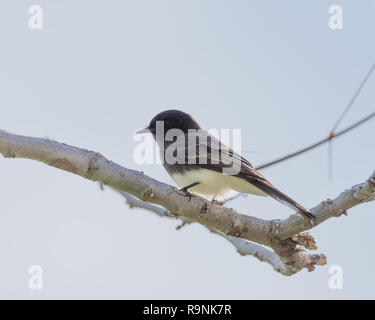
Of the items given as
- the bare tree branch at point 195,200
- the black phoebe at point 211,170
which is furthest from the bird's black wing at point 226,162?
the bare tree branch at point 195,200

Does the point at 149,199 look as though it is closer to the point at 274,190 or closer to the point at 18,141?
the point at 18,141

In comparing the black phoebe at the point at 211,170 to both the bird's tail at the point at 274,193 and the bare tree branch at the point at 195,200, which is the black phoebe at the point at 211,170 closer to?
the bird's tail at the point at 274,193

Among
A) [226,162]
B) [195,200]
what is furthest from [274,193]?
[195,200]

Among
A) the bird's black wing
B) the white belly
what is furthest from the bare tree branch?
the white belly

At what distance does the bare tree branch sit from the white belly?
133 centimetres

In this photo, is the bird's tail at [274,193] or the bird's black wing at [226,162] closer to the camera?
the bird's tail at [274,193]

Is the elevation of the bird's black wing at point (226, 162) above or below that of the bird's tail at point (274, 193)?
above

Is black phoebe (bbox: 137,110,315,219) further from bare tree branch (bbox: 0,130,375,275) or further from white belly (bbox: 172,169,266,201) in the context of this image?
bare tree branch (bbox: 0,130,375,275)

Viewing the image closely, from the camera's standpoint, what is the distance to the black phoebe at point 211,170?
5906 millimetres

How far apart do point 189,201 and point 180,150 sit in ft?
7.24

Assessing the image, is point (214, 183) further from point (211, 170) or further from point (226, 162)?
point (226, 162)

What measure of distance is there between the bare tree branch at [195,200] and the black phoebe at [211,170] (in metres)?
0.78

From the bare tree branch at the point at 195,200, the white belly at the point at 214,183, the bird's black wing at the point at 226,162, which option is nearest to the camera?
the bare tree branch at the point at 195,200

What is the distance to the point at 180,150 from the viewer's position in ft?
21.6
